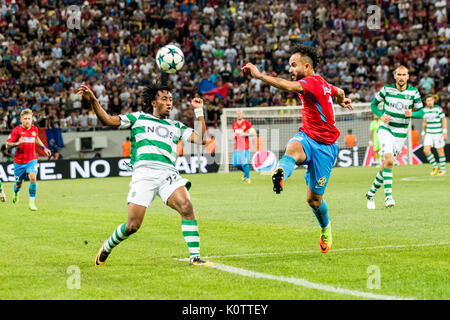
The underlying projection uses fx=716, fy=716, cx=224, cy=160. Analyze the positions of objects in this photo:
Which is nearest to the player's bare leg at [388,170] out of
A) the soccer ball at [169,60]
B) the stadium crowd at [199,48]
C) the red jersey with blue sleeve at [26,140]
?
the soccer ball at [169,60]

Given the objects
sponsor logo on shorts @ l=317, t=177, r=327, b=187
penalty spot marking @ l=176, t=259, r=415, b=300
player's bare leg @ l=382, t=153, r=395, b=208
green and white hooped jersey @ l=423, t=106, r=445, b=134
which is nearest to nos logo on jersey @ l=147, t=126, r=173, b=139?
penalty spot marking @ l=176, t=259, r=415, b=300

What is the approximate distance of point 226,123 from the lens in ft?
97.3

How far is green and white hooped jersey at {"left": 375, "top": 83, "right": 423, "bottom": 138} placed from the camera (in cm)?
1367

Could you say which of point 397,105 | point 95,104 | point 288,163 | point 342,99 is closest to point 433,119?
point 397,105

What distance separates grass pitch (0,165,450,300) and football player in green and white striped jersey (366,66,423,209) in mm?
521

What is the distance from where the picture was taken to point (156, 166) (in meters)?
7.67

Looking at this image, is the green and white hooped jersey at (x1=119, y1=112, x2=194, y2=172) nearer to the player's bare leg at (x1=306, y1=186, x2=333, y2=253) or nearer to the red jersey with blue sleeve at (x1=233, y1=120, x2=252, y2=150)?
the player's bare leg at (x1=306, y1=186, x2=333, y2=253)

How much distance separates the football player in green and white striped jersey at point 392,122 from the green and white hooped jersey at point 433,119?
429 inches

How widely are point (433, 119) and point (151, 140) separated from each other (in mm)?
18702

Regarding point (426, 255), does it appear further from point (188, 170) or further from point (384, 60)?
point (384, 60)

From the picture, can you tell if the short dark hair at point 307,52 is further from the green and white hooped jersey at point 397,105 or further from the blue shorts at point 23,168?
the blue shorts at point 23,168

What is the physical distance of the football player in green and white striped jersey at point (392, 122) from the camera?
1352 centimetres

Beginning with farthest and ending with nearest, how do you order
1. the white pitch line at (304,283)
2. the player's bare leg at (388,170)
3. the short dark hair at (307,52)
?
the player's bare leg at (388,170) → the short dark hair at (307,52) → the white pitch line at (304,283)

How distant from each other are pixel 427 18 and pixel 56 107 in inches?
732
